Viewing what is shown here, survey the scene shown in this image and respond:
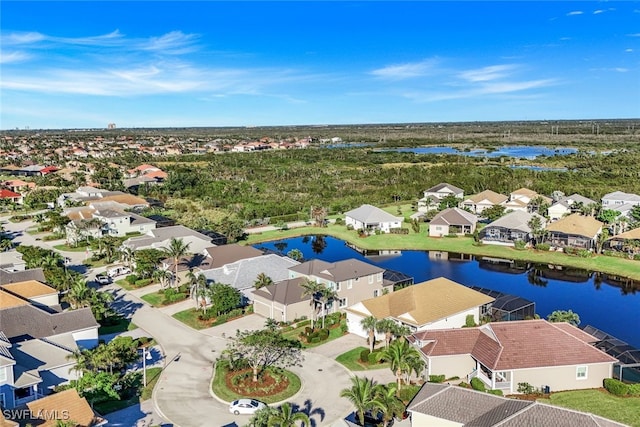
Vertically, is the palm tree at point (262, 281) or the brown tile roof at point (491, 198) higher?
the brown tile roof at point (491, 198)

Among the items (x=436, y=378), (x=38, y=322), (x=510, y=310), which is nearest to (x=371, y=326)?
(x=436, y=378)

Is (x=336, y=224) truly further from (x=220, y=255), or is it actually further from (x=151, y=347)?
(x=151, y=347)

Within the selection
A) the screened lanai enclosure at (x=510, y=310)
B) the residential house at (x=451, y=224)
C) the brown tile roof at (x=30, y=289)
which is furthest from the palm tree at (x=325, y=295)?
the residential house at (x=451, y=224)

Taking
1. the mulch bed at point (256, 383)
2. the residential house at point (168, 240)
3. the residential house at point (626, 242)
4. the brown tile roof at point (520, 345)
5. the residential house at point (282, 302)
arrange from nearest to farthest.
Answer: the brown tile roof at point (520, 345)
the mulch bed at point (256, 383)
the residential house at point (282, 302)
the residential house at point (168, 240)
the residential house at point (626, 242)

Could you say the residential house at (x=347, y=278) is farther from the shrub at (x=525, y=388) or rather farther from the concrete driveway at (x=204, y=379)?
the shrub at (x=525, y=388)

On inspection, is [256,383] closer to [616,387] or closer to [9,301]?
[9,301]

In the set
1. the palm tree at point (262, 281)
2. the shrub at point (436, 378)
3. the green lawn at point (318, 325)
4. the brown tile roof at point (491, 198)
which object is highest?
the brown tile roof at point (491, 198)
